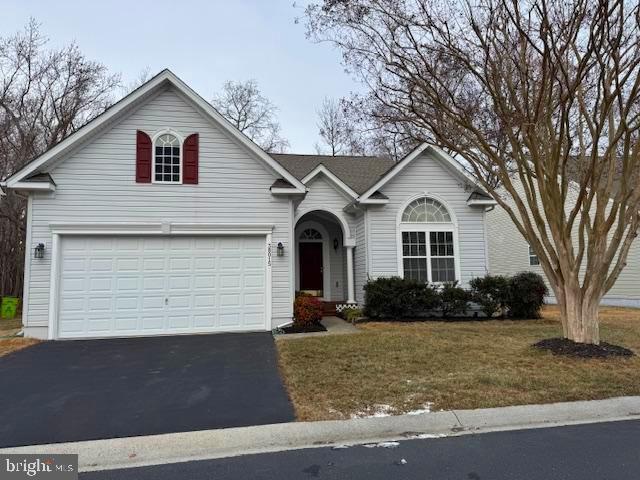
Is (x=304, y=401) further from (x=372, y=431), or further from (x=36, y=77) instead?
(x=36, y=77)

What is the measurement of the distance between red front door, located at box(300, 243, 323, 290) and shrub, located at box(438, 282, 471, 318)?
490 centimetres

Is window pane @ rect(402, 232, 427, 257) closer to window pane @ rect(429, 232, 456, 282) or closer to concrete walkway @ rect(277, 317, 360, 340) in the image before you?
window pane @ rect(429, 232, 456, 282)

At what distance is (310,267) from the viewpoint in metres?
16.0

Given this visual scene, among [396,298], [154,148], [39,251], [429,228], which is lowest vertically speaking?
[396,298]

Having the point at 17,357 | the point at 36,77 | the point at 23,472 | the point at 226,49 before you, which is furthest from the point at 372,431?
the point at 36,77

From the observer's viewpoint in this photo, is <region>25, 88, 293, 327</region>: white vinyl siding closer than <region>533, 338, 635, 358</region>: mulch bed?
No

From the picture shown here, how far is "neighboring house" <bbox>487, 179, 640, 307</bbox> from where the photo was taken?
→ 17.4m

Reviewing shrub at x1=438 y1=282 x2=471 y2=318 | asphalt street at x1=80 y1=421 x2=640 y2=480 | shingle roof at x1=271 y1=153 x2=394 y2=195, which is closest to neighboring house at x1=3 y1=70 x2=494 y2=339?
shrub at x1=438 y1=282 x2=471 y2=318

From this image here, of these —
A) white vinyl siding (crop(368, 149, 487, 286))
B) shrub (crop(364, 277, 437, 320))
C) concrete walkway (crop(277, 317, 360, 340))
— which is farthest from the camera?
white vinyl siding (crop(368, 149, 487, 286))

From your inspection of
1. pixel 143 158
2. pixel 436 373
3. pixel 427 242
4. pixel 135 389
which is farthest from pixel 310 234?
pixel 135 389

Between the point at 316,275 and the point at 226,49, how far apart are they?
27.7ft

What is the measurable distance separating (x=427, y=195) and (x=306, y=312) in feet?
A: 19.7

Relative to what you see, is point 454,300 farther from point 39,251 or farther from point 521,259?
point 39,251

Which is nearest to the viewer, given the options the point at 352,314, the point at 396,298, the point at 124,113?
the point at 124,113
